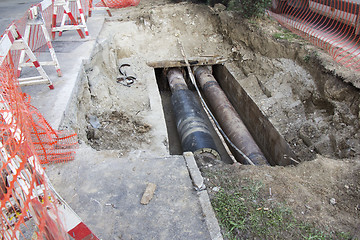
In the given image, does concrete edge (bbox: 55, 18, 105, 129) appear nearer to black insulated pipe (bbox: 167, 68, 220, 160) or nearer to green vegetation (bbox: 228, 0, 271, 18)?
black insulated pipe (bbox: 167, 68, 220, 160)

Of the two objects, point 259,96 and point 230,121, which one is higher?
point 259,96

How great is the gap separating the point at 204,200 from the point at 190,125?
342 cm

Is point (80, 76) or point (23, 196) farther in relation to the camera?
point (80, 76)

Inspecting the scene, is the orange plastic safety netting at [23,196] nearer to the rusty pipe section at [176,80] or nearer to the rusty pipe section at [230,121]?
the rusty pipe section at [230,121]

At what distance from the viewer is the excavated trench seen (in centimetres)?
521

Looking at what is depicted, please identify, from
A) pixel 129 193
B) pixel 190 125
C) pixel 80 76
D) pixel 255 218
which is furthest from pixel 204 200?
pixel 80 76

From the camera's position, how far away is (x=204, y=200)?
3.18 meters

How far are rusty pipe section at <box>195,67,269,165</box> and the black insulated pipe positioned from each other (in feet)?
2.23

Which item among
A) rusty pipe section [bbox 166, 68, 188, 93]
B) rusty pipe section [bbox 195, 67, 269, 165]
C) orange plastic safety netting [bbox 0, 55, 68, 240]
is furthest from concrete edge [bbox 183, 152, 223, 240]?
rusty pipe section [bbox 166, 68, 188, 93]

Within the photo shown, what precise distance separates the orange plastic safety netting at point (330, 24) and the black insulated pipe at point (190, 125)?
3.43m

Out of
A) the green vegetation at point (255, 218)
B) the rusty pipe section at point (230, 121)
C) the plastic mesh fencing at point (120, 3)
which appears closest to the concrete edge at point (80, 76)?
the green vegetation at point (255, 218)

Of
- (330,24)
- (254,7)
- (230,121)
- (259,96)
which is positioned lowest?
(230,121)

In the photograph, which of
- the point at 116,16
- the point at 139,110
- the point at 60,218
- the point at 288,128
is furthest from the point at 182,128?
the point at 116,16

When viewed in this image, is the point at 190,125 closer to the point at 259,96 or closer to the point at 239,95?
the point at 259,96
